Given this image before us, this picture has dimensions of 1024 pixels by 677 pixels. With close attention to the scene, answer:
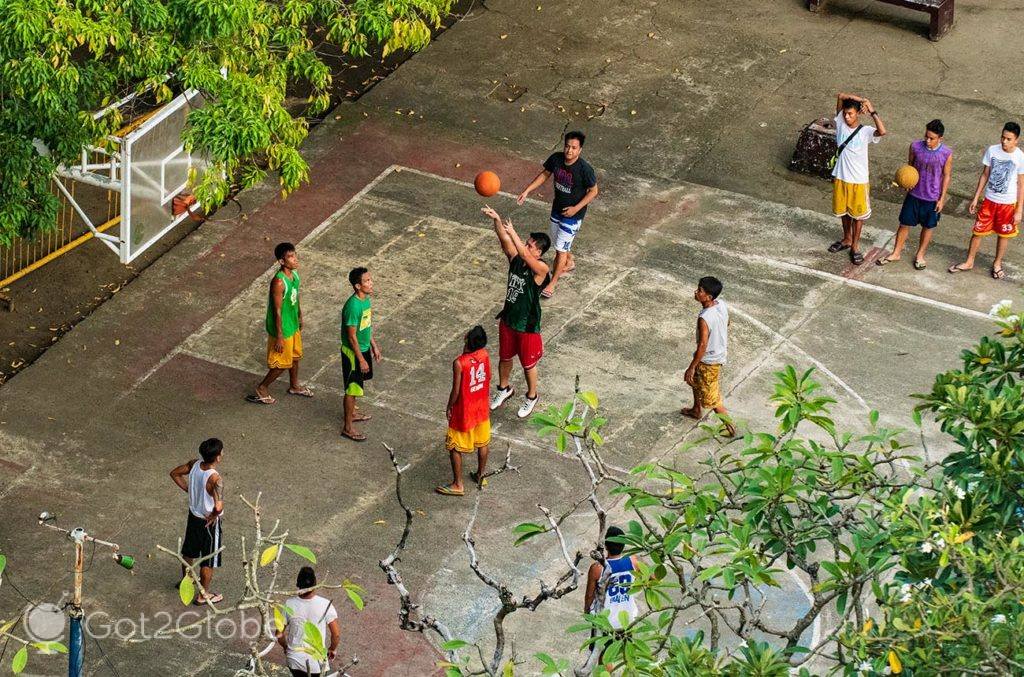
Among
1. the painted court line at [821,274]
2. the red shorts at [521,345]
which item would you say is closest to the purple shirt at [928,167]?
the painted court line at [821,274]

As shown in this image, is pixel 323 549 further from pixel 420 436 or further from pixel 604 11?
pixel 604 11

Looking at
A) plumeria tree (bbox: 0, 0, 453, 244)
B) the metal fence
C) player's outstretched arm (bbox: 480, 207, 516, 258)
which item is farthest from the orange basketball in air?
the metal fence

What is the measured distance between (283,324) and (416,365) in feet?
5.22

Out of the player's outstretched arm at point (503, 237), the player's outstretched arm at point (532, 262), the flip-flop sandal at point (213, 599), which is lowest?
the flip-flop sandal at point (213, 599)

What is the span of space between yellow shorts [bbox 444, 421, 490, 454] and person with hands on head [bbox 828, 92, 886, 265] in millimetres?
5303

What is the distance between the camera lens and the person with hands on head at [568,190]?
1462cm

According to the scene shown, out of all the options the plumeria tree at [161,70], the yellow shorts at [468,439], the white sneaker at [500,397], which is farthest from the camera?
the white sneaker at [500,397]

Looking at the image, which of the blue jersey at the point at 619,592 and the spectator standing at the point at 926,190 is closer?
the blue jersey at the point at 619,592

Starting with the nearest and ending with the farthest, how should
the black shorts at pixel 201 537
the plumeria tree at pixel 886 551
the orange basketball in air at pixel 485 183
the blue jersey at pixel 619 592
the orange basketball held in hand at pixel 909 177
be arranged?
the plumeria tree at pixel 886 551, the blue jersey at pixel 619 592, the black shorts at pixel 201 537, the orange basketball in air at pixel 485 183, the orange basketball held in hand at pixel 909 177

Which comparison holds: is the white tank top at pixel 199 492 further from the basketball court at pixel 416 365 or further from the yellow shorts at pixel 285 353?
the yellow shorts at pixel 285 353

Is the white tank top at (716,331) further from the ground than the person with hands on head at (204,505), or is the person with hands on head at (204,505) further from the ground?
the white tank top at (716,331)

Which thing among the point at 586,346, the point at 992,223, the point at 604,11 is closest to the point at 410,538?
the point at 586,346

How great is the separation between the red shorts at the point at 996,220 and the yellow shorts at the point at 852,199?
110 centimetres

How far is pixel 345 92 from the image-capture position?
18.9 meters
